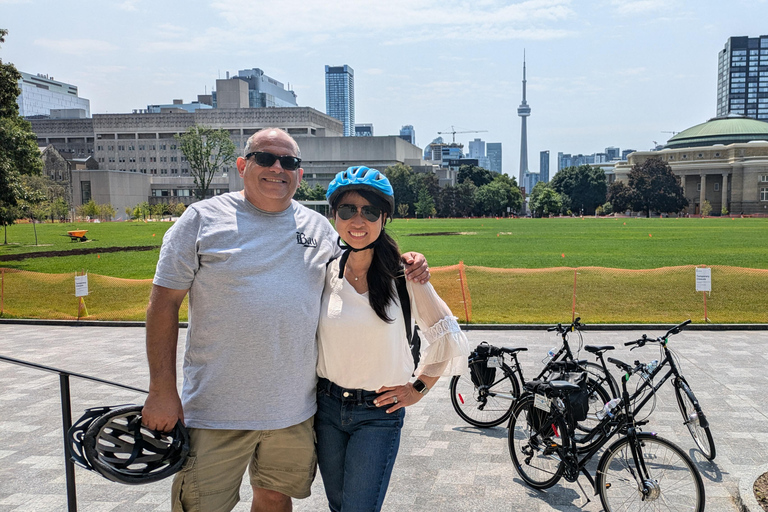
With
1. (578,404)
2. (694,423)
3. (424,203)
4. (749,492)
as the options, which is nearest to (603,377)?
(694,423)

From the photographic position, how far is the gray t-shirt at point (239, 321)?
3.00m

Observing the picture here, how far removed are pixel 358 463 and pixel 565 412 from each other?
2696 mm

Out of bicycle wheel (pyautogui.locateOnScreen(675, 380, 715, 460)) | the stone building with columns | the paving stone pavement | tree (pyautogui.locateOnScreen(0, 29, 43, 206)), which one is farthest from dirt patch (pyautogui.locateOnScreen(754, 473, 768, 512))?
the stone building with columns

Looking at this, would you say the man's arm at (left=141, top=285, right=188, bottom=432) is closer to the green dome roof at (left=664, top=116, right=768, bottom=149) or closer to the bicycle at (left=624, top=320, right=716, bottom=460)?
the bicycle at (left=624, top=320, right=716, bottom=460)

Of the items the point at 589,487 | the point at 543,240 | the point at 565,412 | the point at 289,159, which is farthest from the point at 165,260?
the point at 543,240

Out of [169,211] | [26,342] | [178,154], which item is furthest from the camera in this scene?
[178,154]

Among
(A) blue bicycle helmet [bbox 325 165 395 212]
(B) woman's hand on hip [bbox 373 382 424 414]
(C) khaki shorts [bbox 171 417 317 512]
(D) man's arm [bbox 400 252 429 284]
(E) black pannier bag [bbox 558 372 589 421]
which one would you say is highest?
(A) blue bicycle helmet [bbox 325 165 395 212]

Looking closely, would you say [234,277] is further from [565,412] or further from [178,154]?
[178,154]

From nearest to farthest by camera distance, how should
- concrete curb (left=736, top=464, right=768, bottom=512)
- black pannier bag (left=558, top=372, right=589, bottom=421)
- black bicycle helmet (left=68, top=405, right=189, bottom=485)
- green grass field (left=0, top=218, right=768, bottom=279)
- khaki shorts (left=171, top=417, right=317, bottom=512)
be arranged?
1. black bicycle helmet (left=68, top=405, right=189, bottom=485)
2. khaki shorts (left=171, top=417, right=317, bottom=512)
3. concrete curb (left=736, top=464, right=768, bottom=512)
4. black pannier bag (left=558, top=372, right=589, bottom=421)
5. green grass field (left=0, top=218, right=768, bottom=279)

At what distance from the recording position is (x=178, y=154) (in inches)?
5940

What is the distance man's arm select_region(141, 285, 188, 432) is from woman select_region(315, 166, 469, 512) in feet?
2.43

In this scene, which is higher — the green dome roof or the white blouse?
the green dome roof

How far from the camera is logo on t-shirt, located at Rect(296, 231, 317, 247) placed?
328 cm

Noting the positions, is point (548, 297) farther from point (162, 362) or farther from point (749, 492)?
point (162, 362)
